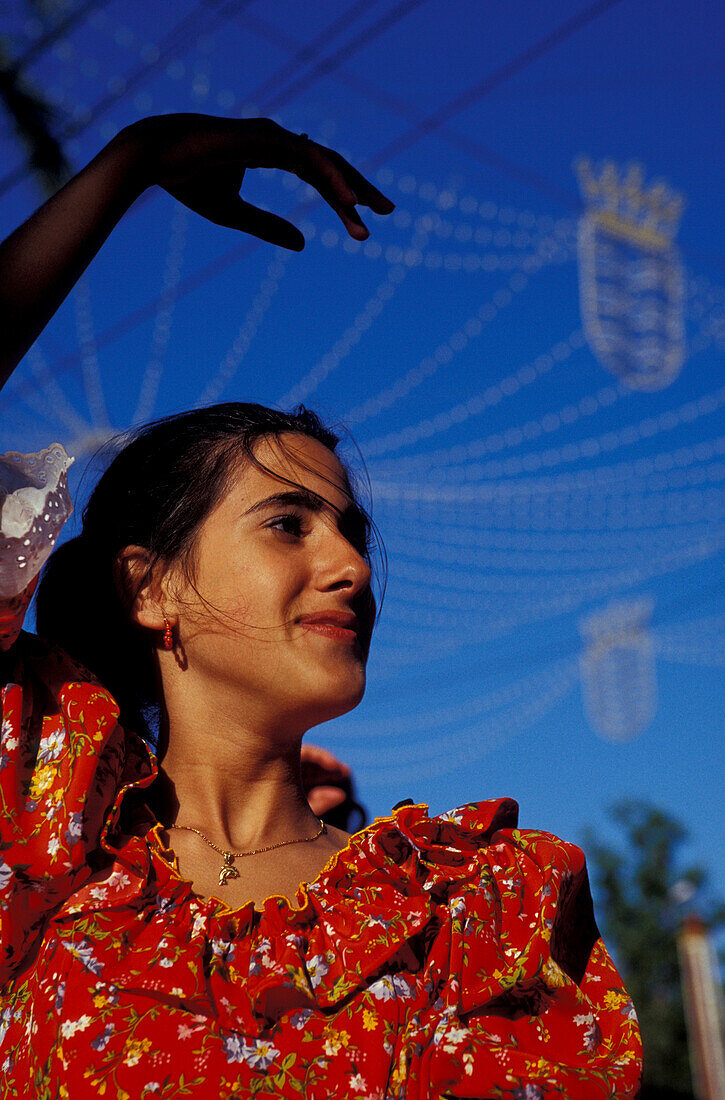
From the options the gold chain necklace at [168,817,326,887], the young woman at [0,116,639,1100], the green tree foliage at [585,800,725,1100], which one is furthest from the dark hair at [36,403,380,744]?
the green tree foliage at [585,800,725,1100]

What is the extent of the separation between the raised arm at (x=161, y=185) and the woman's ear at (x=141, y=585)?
0.56 m

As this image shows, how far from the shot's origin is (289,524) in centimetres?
186

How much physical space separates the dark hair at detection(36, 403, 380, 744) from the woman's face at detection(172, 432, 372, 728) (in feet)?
0.20

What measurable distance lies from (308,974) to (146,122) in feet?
4.09

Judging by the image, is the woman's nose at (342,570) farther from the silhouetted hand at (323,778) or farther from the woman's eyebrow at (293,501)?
the silhouetted hand at (323,778)

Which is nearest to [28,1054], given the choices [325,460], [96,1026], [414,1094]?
[96,1026]

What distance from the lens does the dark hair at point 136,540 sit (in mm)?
1936

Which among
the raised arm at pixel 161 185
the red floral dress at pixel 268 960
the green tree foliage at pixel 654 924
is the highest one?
the raised arm at pixel 161 185

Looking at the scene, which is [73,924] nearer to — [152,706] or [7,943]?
[7,943]

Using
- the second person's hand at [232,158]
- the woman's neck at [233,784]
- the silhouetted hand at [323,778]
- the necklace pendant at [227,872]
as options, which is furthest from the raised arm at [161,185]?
the silhouetted hand at [323,778]

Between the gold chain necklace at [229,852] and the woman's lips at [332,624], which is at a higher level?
the woman's lips at [332,624]

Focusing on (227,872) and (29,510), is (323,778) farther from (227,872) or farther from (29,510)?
(29,510)

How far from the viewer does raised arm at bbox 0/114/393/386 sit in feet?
4.71

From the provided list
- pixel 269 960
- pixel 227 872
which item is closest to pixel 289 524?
pixel 227 872
